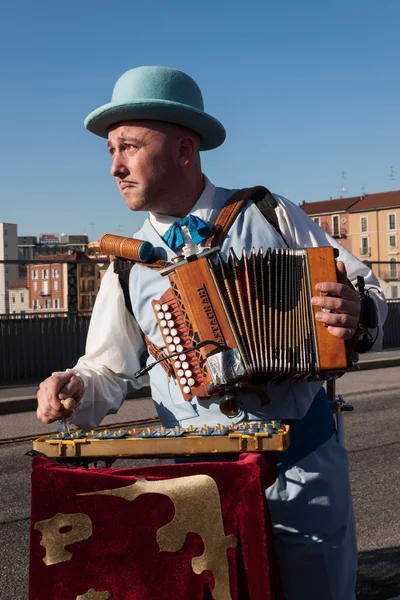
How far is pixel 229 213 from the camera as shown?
260 cm

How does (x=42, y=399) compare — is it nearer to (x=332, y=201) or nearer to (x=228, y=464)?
(x=228, y=464)

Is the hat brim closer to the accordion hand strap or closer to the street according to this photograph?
the accordion hand strap

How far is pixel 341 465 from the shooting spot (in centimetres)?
253

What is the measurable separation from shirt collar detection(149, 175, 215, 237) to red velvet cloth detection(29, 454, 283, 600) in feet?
2.68

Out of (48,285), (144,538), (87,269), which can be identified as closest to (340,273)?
(144,538)

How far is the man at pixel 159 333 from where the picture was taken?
2.38 meters

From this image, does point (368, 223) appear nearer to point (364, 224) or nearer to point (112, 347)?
point (364, 224)

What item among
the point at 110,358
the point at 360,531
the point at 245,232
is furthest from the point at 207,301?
the point at 360,531

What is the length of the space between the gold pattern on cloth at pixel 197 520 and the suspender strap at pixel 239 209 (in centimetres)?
73

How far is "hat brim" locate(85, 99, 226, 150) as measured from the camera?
2566 millimetres

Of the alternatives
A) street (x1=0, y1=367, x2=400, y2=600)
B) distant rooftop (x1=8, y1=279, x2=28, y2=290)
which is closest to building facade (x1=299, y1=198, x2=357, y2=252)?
distant rooftop (x1=8, y1=279, x2=28, y2=290)

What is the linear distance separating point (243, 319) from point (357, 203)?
333 feet

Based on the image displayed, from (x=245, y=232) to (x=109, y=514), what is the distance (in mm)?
904

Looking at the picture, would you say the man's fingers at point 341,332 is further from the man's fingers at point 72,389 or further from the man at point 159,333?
the man's fingers at point 72,389
